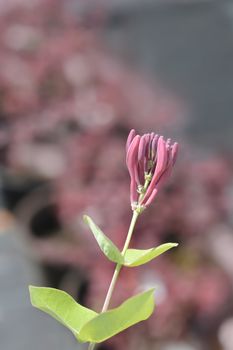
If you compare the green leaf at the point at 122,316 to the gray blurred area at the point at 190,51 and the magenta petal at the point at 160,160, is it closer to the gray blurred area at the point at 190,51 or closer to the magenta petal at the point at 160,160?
the magenta petal at the point at 160,160

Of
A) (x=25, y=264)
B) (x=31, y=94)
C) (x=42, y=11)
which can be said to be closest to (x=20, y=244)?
(x=25, y=264)

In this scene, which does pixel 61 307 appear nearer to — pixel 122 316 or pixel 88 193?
pixel 122 316

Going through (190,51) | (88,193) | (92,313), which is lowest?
(88,193)

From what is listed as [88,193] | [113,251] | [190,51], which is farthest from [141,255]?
[190,51]

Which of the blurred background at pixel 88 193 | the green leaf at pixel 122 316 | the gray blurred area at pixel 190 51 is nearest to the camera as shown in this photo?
the green leaf at pixel 122 316

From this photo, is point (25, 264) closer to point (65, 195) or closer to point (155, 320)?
point (65, 195)

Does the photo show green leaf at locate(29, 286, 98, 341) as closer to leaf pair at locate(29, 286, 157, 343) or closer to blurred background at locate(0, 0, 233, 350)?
leaf pair at locate(29, 286, 157, 343)

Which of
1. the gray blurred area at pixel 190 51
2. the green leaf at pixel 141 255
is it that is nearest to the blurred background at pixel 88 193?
the gray blurred area at pixel 190 51
